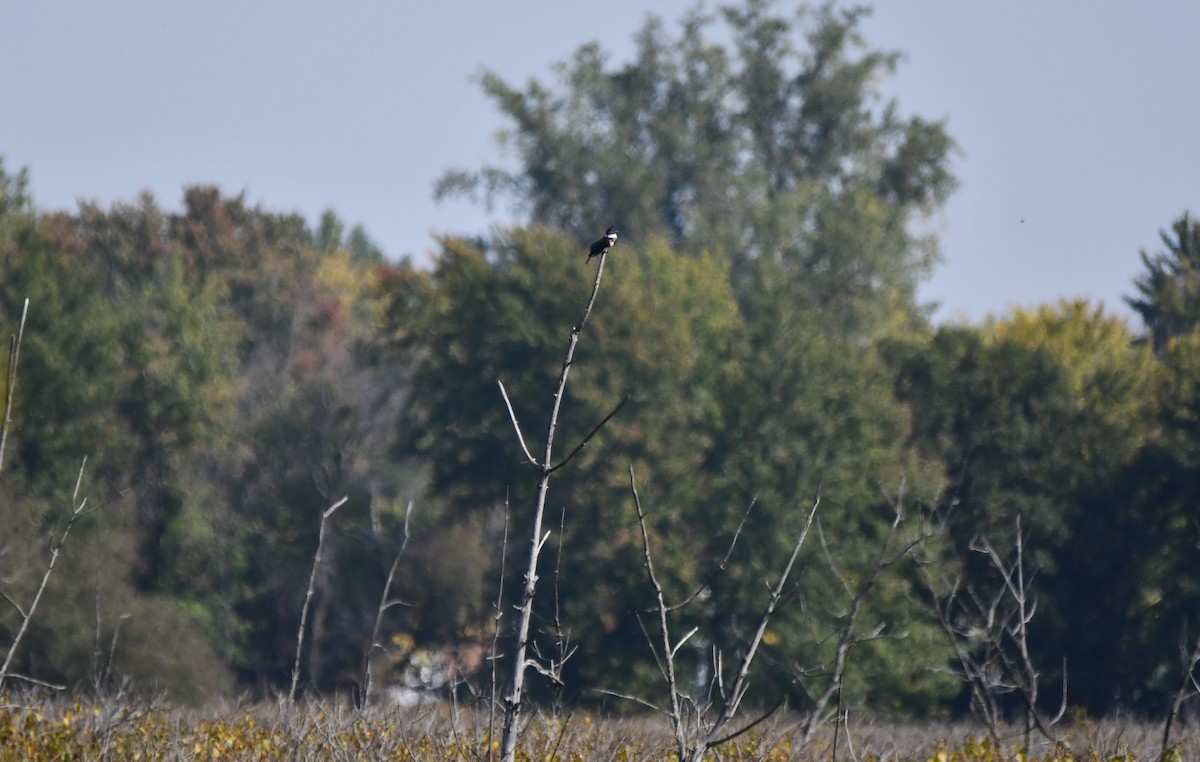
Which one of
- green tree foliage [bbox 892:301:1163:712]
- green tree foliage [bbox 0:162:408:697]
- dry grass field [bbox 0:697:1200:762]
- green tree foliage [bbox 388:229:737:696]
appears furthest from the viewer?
green tree foliage [bbox 0:162:408:697]

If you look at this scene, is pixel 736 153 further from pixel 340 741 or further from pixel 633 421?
pixel 340 741

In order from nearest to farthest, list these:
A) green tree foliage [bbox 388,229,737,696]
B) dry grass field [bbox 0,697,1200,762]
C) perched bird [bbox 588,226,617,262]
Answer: perched bird [bbox 588,226,617,262]
dry grass field [bbox 0,697,1200,762]
green tree foliage [bbox 388,229,737,696]

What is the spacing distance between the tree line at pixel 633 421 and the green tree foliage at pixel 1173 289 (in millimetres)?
120

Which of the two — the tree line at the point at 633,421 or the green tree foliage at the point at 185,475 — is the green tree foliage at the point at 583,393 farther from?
the green tree foliage at the point at 185,475

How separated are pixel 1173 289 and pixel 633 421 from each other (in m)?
14.8

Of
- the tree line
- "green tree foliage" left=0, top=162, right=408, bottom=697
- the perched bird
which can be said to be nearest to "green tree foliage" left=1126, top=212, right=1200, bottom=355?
the tree line

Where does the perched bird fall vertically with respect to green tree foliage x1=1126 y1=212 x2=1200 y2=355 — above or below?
below

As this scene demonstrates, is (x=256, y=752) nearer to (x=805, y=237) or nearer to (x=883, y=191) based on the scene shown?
(x=805, y=237)

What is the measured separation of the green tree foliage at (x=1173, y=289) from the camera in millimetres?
39312

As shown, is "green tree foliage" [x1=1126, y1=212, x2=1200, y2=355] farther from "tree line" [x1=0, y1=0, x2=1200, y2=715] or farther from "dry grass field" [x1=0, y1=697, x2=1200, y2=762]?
"dry grass field" [x1=0, y1=697, x2=1200, y2=762]

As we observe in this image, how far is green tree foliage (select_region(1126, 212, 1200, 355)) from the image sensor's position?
39.3 metres

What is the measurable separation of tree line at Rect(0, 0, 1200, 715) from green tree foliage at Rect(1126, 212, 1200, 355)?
120 mm

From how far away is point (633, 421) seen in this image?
3384 cm

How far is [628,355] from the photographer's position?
113 feet
